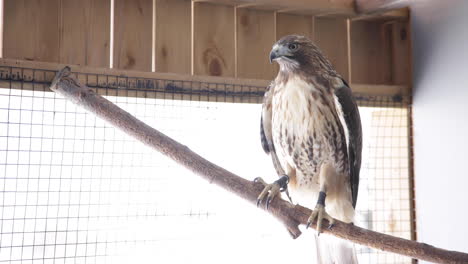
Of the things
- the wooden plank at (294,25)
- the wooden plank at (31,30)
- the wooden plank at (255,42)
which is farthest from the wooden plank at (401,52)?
the wooden plank at (31,30)

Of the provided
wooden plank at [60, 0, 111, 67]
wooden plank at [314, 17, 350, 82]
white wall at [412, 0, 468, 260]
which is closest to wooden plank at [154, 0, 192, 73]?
wooden plank at [60, 0, 111, 67]

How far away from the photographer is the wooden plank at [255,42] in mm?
2943

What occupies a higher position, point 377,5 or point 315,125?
point 377,5

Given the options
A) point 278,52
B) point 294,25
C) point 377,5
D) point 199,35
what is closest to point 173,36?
point 199,35

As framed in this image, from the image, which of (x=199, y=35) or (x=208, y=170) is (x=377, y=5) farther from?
(x=208, y=170)

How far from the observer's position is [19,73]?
2312mm

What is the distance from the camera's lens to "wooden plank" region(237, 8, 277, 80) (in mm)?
2943

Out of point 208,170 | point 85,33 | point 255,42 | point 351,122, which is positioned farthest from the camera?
point 255,42

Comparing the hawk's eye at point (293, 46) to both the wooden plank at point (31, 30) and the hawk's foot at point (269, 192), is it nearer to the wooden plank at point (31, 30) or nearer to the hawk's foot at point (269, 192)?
the hawk's foot at point (269, 192)

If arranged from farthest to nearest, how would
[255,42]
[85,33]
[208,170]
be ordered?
[255,42] → [85,33] → [208,170]

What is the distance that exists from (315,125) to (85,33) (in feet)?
4.27

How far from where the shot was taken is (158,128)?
265cm

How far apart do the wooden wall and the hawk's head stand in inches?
19.4

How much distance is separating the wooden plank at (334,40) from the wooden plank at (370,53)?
0.21 ft
